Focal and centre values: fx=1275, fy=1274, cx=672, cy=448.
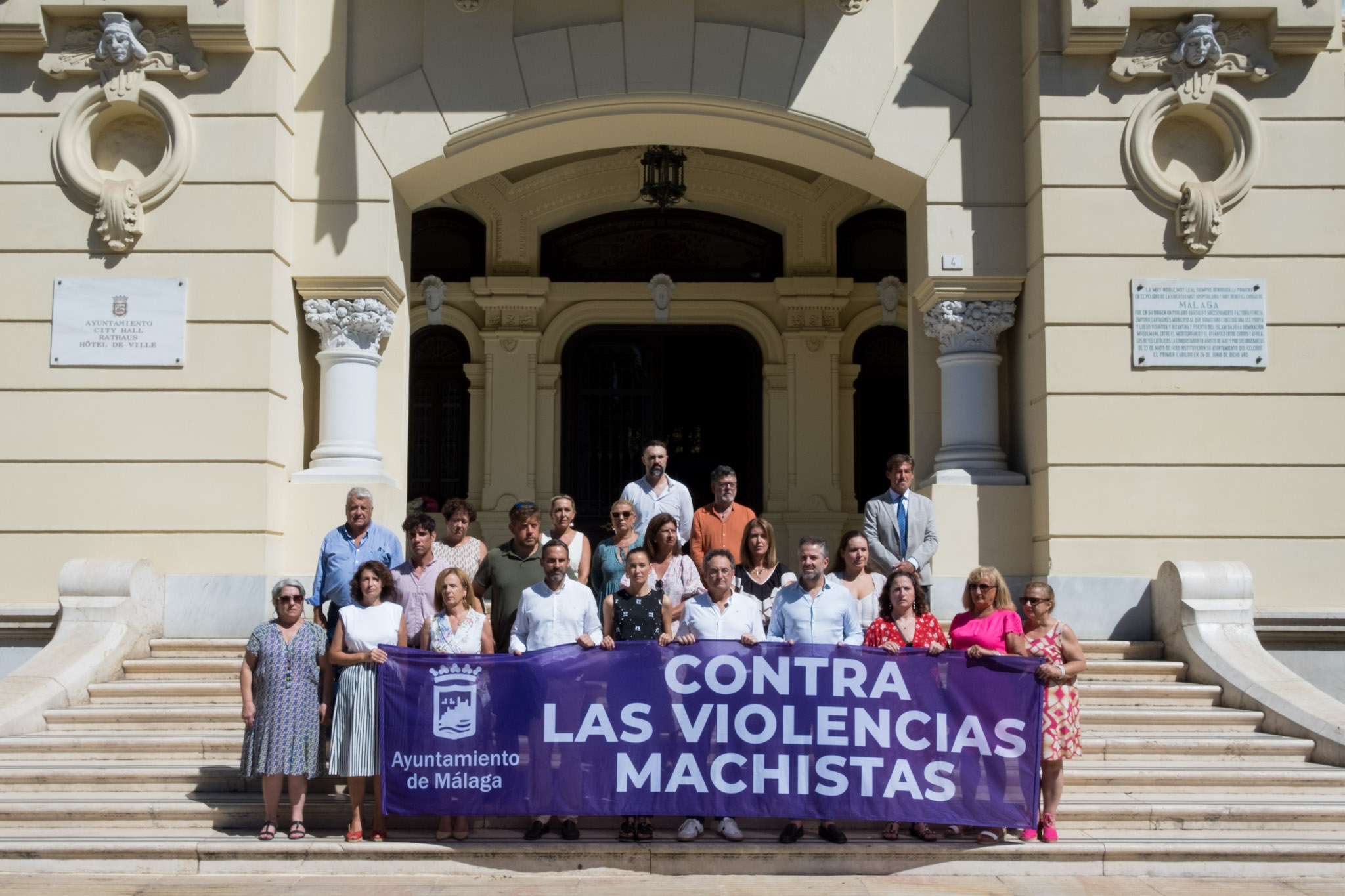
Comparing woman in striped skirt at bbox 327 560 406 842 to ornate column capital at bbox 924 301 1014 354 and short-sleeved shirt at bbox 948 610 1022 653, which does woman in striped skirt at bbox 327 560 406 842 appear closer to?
short-sleeved shirt at bbox 948 610 1022 653

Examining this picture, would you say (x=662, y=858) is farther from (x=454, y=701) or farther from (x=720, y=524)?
(x=720, y=524)

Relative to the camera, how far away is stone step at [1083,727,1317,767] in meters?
8.30

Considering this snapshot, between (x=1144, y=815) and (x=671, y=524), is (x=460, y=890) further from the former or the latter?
(x=1144, y=815)

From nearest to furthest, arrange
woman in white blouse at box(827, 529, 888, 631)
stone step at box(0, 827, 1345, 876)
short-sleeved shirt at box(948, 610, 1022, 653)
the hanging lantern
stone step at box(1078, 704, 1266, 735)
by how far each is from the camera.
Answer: stone step at box(0, 827, 1345, 876) < short-sleeved shirt at box(948, 610, 1022, 653) < woman in white blouse at box(827, 529, 888, 631) < stone step at box(1078, 704, 1266, 735) < the hanging lantern

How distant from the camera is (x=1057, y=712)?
7285mm

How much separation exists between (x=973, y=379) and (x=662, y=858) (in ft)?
18.9

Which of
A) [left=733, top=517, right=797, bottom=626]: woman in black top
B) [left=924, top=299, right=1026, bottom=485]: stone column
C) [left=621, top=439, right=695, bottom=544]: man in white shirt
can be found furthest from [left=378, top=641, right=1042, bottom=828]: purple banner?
[left=924, top=299, right=1026, bottom=485]: stone column

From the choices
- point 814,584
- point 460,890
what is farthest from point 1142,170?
point 460,890

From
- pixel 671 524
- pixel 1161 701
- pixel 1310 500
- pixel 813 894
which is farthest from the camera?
pixel 1310 500

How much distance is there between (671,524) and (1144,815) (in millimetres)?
3266

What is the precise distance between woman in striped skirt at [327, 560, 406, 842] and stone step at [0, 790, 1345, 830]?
373 millimetres

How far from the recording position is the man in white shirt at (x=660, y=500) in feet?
30.3

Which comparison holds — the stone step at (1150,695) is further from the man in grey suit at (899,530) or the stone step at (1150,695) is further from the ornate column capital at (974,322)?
the ornate column capital at (974,322)

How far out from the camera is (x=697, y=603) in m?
7.46
